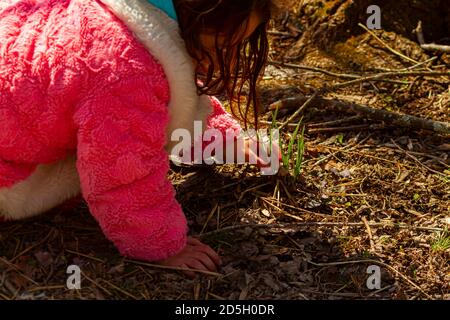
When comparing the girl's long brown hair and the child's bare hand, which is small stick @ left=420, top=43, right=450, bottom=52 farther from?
the child's bare hand

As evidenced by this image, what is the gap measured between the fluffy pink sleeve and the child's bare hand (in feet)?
0.07

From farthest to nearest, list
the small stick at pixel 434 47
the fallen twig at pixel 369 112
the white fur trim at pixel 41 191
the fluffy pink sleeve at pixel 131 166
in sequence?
the small stick at pixel 434 47 → the fallen twig at pixel 369 112 → the white fur trim at pixel 41 191 → the fluffy pink sleeve at pixel 131 166

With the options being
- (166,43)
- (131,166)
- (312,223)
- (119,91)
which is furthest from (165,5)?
(312,223)

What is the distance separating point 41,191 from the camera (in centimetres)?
204

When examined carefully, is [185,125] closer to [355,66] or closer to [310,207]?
[310,207]

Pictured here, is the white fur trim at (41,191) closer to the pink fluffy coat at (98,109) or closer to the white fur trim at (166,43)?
the pink fluffy coat at (98,109)

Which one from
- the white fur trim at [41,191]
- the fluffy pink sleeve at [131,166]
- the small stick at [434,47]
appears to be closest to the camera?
the fluffy pink sleeve at [131,166]

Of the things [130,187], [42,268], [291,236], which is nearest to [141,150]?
[130,187]

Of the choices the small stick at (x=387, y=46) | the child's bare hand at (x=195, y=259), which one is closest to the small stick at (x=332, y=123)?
the small stick at (x=387, y=46)

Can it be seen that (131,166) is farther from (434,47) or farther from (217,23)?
(434,47)

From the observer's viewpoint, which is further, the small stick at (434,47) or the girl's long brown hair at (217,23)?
the small stick at (434,47)

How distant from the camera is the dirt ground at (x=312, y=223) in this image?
1.88m

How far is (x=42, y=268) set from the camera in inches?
74.1

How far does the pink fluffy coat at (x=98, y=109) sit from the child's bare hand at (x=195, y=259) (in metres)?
0.02
